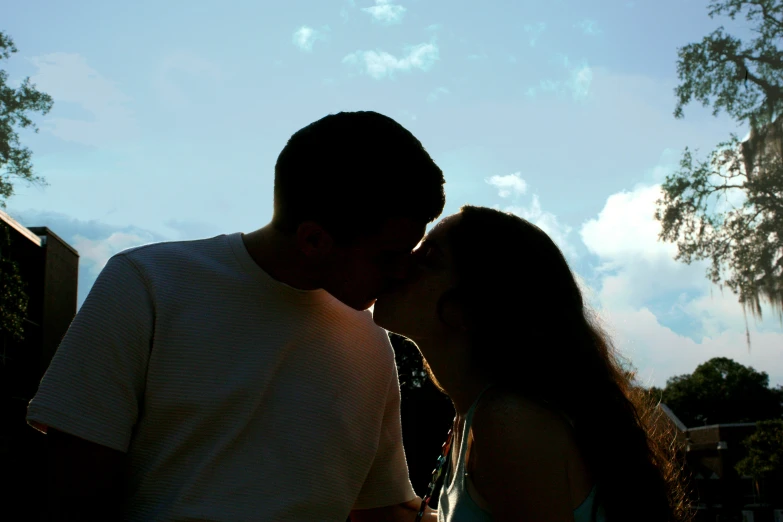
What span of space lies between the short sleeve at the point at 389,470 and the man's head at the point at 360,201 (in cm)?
51

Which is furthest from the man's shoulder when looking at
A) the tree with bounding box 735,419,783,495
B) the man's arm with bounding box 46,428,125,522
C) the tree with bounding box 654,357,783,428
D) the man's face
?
the tree with bounding box 654,357,783,428

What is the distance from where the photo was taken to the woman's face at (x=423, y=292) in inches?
92.0

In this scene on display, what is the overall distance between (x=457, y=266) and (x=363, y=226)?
0.31 metres

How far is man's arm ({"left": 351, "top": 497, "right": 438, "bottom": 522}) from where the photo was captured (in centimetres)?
262

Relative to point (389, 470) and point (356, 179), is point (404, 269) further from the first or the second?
point (389, 470)

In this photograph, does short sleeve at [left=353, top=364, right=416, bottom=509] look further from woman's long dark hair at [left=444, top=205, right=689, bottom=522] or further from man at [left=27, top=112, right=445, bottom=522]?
woman's long dark hair at [left=444, top=205, right=689, bottom=522]

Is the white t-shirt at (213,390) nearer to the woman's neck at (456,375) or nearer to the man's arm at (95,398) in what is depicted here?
the man's arm at (95,398)

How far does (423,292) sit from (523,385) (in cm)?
48

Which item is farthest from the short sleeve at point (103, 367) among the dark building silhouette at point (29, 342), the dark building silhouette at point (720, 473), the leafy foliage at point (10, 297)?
the dark building silhouette at point (720, 473)

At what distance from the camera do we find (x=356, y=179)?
93.3 inches

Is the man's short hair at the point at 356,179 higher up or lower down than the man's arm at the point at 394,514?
higher up

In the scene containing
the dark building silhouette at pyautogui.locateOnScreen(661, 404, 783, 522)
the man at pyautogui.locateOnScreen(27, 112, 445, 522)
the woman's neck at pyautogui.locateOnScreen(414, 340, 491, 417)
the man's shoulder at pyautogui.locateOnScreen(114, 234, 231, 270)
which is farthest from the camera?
the dark building silhouette at pyautogui.locateOnScreen(661, 404, 783, 522)

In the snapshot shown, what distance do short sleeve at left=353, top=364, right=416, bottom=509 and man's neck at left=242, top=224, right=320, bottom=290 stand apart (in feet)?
1.81

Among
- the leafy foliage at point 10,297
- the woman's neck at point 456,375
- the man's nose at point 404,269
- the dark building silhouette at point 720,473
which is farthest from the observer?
the dark building silhouette at point 720,473
